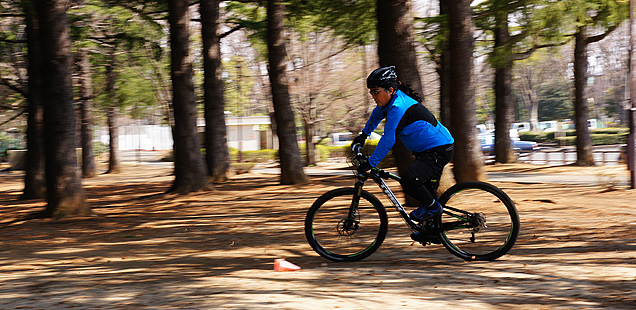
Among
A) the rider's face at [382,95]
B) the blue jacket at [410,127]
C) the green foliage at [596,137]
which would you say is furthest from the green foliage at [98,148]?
the blue jacket at [410,127]

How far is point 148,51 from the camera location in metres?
27.6

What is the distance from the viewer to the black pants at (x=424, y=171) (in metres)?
6.27

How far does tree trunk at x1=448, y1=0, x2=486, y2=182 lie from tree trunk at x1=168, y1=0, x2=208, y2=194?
7.05m

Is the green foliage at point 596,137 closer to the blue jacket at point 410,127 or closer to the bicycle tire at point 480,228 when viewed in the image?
the bicycle tire at point 480,228

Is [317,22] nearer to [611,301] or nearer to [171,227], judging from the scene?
[171,227]

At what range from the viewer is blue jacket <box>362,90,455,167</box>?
6.20 meters

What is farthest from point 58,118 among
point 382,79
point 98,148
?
point 98,148

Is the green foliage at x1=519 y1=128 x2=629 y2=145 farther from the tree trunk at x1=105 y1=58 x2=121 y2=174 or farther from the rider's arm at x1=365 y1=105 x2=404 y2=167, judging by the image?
the rider's arm at x1=365 y1=105 x2=404 y2=167

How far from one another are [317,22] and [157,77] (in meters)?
13.2

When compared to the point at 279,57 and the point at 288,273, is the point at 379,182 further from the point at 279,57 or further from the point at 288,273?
the point at 279,57

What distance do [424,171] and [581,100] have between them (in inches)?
851

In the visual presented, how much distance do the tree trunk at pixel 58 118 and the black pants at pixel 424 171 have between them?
7902mm

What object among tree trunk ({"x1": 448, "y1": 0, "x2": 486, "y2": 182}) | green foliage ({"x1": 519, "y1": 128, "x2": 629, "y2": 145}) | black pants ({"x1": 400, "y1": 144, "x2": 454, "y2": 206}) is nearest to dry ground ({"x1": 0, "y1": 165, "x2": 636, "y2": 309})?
black pants ({"x1": 400, "y1": 144, "x2": 454, "y2": 206})

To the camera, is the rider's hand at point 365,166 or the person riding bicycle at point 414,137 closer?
the person riding bicycle at point 414,137
